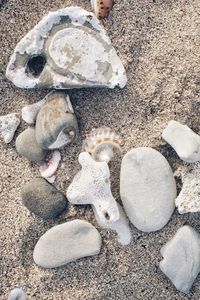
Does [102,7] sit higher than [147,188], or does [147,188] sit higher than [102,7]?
[102,7]

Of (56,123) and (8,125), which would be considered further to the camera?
(8,125)

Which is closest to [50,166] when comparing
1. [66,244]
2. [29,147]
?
[29,147]

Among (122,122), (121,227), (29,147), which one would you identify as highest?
(122,122)

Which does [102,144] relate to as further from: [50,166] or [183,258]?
[183,258]

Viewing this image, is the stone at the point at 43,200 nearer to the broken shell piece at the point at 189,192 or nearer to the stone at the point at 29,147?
the stone at the point at 29,147

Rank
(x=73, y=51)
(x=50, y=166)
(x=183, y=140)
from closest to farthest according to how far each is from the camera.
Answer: (x=183, y=140)
(x=73, y=51)
(x=50, y=166)

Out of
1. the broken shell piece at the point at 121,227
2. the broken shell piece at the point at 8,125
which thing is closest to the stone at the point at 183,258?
the broken shell piece at the point at 121,227

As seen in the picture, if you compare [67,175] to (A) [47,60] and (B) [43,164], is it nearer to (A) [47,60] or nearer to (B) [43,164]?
(B) [43,164]

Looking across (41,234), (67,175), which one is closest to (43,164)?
(67,175)
